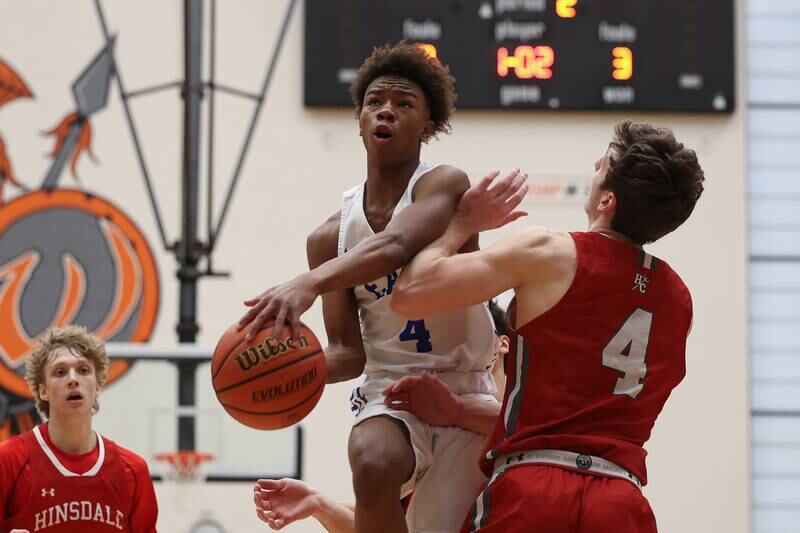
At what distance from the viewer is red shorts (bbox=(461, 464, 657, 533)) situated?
255 cm

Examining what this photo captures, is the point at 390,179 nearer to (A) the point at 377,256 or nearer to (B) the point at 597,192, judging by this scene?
(A) the point at 377,256

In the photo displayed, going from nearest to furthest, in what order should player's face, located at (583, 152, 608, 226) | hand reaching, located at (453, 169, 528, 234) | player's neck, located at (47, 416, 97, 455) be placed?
player's face, located at (583, 152, 608, 226) → hand reaching, located at (453, 169, 528, 234) → player's neck, located at (47, 416, 97, 455)

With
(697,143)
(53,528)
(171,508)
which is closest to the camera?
(53,528)

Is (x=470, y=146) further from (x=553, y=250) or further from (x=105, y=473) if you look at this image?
(x=553, y=250)

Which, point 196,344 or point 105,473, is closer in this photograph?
point 105,473

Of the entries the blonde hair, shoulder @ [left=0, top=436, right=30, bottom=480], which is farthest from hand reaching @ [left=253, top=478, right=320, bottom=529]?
the blonde hair

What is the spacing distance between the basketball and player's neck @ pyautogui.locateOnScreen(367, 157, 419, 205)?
497mm

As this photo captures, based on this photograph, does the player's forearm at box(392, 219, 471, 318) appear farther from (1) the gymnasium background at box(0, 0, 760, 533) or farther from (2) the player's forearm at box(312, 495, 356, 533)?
(1) the gymnasium background at box(0, 0, 760, 533)

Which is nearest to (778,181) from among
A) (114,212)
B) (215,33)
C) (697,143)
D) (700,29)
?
(697,143)

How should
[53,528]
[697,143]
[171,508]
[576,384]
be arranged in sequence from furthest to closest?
1. [697,143]
2. [171,508]
3. [53,528]
4. [576,384]

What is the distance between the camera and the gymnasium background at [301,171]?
671 cm

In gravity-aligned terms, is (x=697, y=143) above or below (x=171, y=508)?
above

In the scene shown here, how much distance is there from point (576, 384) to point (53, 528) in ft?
7.76

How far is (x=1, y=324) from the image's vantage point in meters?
6.65
